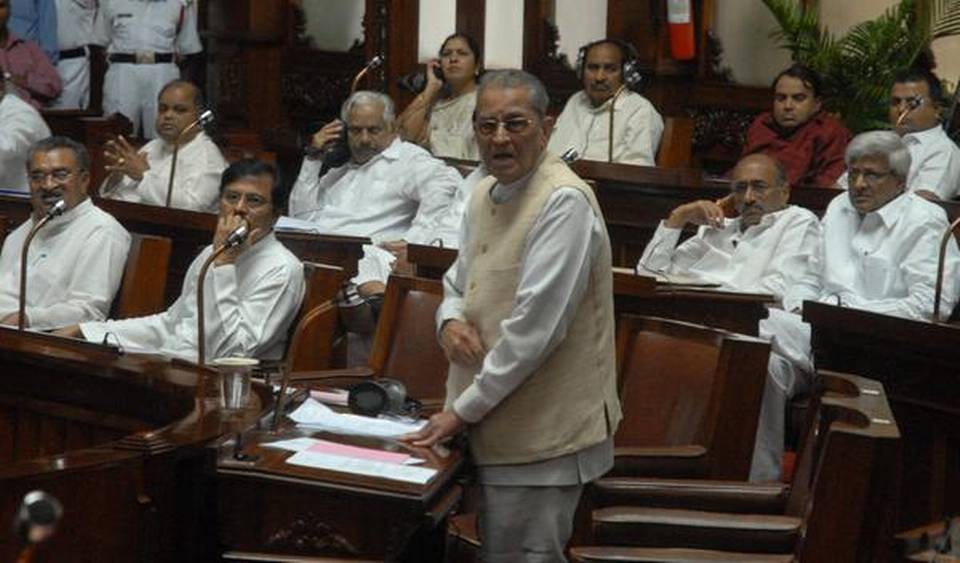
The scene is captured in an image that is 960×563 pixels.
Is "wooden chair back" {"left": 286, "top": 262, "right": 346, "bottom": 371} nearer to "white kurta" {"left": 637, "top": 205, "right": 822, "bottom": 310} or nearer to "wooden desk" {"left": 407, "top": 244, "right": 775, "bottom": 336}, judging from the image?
"wooden desk" {"left": 407, "top": 244, "right": 775, "bottom": 336}

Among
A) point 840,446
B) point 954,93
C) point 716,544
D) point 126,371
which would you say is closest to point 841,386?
point 716,544

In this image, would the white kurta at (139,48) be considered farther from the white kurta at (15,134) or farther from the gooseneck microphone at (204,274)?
the gooseneck microphone at (204,274)

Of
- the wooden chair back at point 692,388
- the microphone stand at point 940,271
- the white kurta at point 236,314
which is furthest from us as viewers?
the microphone stand at point 940,271

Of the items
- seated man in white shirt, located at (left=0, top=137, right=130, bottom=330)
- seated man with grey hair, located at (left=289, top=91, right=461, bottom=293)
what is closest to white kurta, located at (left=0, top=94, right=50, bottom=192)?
seated man with grey hair, located at (left=289, top=91, right=461, bottom=293)

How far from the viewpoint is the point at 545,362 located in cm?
349

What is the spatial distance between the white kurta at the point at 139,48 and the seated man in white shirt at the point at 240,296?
5.30m

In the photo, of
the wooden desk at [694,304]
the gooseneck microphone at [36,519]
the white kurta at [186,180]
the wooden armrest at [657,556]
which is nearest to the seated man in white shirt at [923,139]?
the wooden desk at [694,304]

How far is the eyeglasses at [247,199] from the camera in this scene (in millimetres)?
5469

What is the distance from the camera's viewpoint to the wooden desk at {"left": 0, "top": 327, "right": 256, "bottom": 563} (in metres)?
2.98

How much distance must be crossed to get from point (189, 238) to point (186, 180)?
42.9 inches

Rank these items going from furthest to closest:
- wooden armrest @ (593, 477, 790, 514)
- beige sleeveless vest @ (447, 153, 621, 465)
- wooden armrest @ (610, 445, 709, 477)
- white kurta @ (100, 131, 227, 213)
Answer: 1. white kurta @ (100, 131, 227, 213)
2. wooden armrest @ (610, 445, 709, 477)
3. wooden armrest @ (593, 477, 790, 514)
4. beige sleeveless vest @ (447, 153, 621, 465)

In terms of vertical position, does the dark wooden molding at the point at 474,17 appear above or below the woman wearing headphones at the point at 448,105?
above

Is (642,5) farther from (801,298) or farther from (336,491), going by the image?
(336,491)

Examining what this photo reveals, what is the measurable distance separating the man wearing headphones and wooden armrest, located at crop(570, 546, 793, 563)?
15.2 feet
